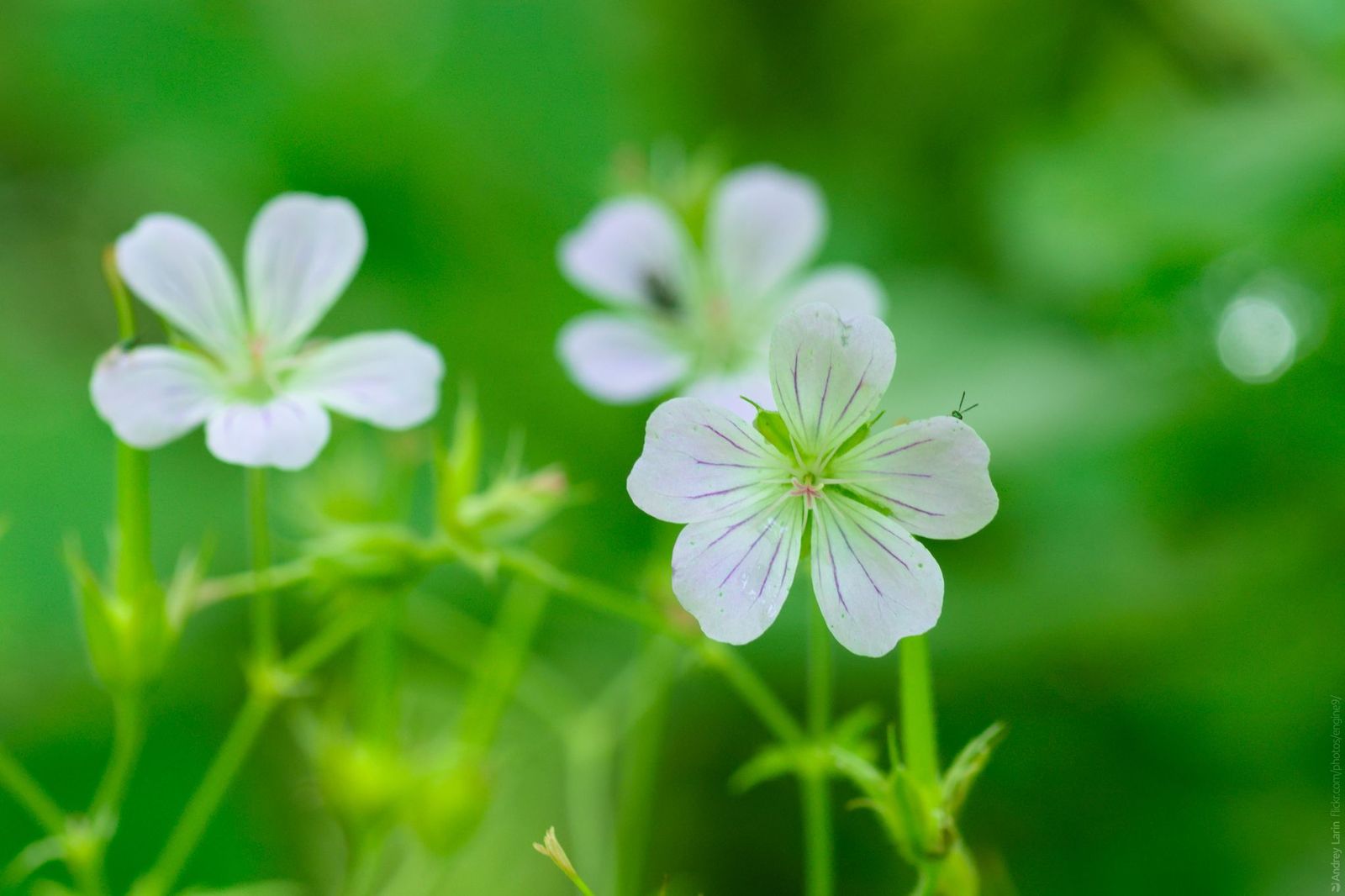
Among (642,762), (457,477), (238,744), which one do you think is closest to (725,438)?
(457,477)

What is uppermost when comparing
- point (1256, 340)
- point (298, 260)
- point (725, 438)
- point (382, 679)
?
point (1256, 340)

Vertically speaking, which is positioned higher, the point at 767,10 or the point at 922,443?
the point at 767,10

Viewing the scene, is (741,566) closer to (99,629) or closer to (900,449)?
(900,449)

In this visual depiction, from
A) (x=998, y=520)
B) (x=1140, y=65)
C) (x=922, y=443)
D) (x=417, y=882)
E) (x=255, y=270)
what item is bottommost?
(x=417, y=882)

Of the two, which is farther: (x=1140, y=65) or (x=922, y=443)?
(x=1140, y=65)

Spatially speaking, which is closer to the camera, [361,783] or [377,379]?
[377,379]

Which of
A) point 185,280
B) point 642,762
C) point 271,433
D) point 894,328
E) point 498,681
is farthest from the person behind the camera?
point 894,328

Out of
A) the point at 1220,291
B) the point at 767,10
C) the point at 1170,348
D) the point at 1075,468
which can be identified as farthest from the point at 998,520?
the point at 767,10

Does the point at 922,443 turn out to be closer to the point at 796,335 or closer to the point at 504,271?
the point at 796,335
